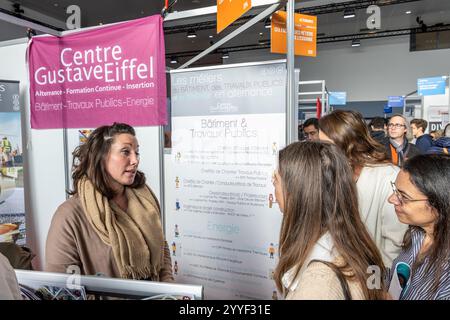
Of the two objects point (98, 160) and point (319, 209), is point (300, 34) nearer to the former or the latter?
point (98, 160)

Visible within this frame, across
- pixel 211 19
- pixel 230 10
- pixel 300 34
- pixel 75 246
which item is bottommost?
pixel 75 246

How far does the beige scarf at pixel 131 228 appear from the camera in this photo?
164 centimetres

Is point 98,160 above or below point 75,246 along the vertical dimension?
above

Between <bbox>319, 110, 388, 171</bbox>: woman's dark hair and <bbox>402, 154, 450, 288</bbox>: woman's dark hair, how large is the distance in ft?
2.09

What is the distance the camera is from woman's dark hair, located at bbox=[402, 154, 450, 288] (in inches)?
47.7

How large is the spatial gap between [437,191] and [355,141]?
2.57ft

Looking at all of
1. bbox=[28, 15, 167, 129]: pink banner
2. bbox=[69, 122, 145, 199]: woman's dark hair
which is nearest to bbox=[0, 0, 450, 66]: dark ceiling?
bbox=[28, 15, 167, 129]: pink banner

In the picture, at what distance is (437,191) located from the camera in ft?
4.17

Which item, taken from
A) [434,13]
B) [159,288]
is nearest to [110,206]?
[159,288]

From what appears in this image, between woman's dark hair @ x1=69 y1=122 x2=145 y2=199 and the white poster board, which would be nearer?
woman's dark hair @ x1=69 y1=122 x2=145 y2=199

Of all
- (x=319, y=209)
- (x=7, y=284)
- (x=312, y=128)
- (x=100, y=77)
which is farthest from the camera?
(x=312, y=128)

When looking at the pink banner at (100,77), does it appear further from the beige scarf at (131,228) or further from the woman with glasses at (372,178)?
the woman with glasses at (372,178)

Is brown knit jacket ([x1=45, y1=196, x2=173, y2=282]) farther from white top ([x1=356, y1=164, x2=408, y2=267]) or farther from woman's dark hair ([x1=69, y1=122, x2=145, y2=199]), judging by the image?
white top ([x1=356, y1=164, x2=408, y2=267])

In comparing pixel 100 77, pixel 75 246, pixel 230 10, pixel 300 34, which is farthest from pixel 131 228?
pixel 300 34
